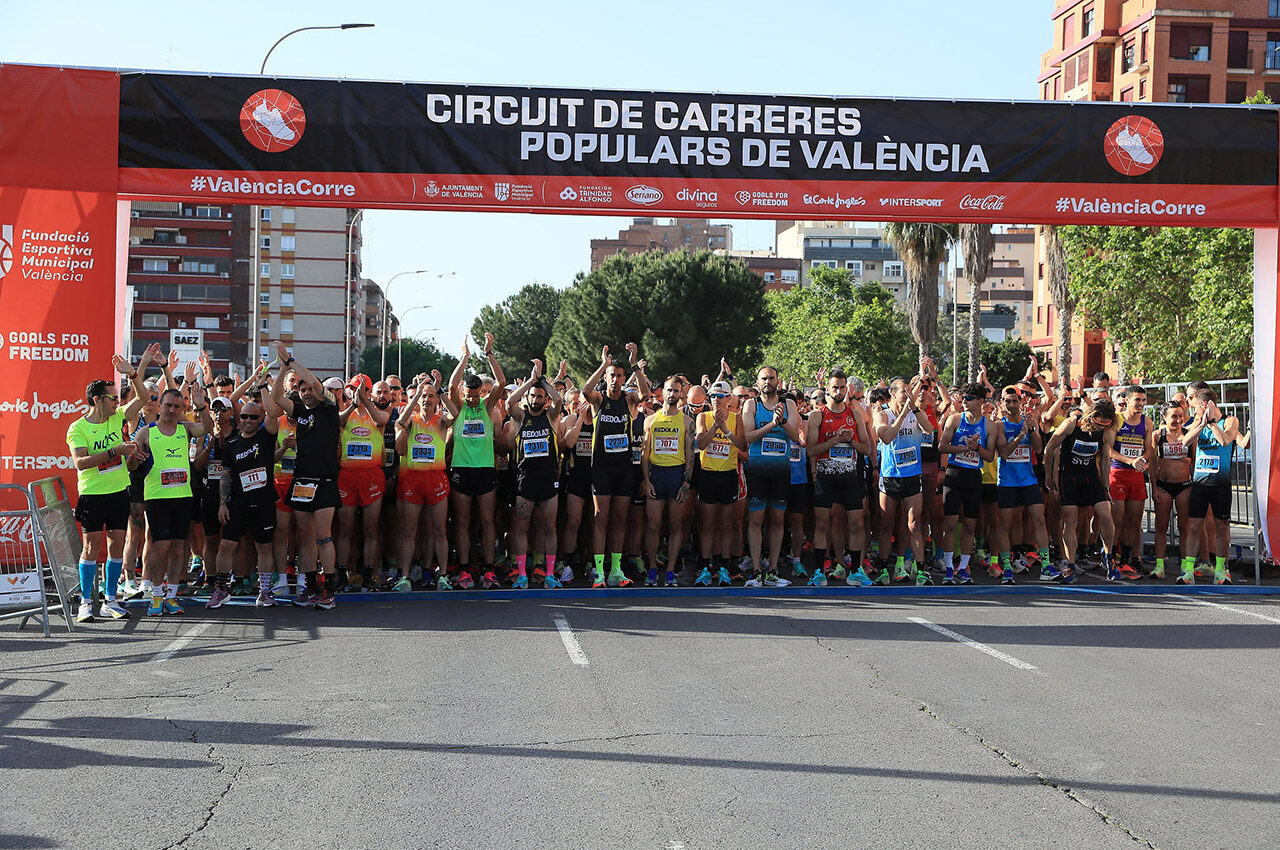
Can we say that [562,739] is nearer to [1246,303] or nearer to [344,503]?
[344,503]

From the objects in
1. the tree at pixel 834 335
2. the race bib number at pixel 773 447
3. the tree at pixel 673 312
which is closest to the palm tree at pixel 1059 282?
the tree at pixel 834 335

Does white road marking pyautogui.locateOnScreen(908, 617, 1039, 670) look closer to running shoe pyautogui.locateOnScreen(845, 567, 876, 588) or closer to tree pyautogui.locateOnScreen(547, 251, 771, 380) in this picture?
running shoe pyautogui.locateOnScreen(845, 567, 876, 588)

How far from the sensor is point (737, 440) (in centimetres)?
1205

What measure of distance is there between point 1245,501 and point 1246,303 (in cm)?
1523

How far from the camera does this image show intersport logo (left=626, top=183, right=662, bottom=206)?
12.0m

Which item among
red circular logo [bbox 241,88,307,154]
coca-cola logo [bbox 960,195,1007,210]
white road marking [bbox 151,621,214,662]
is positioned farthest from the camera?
coca-cola logo [bbox 960,195,1007,210]

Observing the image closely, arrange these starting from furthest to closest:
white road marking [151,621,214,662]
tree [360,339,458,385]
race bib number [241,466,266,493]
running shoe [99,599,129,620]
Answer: tree [360,339,458,385], race bib number [241,466,266,493], running shoe [99,599,129,620], white road marking [151,621,214,662]

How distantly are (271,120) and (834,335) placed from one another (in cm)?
4582

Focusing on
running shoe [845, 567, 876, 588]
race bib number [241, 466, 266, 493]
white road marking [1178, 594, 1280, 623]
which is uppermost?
race bib number [241, 466, 266, 493]

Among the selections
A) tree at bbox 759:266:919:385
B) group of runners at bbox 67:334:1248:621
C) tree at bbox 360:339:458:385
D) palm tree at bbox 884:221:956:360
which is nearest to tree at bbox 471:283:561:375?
tree at bbox 360:339:458:385

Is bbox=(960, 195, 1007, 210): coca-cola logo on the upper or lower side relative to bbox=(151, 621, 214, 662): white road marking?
upper

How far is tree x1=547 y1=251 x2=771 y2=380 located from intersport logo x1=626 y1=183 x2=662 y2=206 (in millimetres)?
43194

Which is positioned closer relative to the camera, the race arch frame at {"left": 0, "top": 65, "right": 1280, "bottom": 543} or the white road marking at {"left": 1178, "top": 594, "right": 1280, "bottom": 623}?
the white road marking at {"left": 1178, "top": 594, "right": 1280, "bottom": 623}

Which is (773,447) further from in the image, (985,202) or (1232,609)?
(1232,609)
